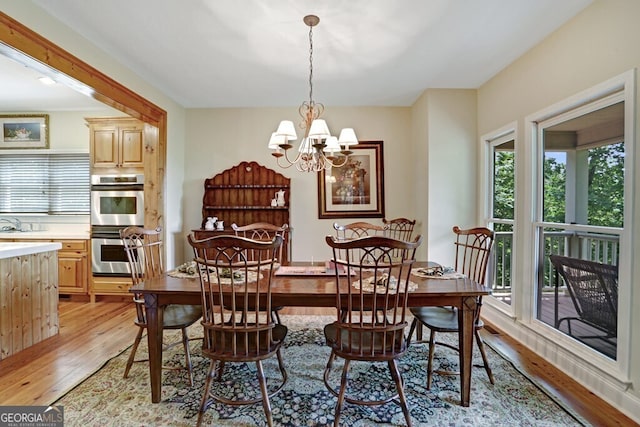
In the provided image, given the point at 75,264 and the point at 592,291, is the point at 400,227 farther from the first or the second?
the point at 75,264

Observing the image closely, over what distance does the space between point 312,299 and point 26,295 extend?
2780 millimetres

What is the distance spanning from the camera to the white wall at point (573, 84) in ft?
6.23

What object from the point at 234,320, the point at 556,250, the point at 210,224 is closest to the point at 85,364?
the point at 234,320

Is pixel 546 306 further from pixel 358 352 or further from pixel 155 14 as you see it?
pixel 155 14

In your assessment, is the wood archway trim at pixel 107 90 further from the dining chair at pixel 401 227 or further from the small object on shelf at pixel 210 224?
the dining chair at pixel 401 227

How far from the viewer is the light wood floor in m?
2.01

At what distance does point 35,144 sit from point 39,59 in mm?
3035

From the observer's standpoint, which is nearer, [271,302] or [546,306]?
[271,302]

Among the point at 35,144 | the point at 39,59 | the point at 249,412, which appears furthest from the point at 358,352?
the point at 35,144

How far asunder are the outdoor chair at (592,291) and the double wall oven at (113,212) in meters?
4.53

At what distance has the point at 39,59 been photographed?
2229mm

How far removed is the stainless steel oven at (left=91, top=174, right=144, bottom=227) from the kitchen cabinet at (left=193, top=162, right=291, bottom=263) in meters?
0.81

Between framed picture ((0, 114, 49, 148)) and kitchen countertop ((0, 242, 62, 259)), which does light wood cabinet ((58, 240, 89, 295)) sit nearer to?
kitchen countertop ((0, 242, 62, 259))

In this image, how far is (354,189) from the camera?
14.7 ft
